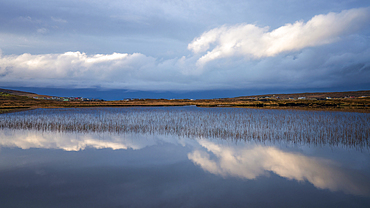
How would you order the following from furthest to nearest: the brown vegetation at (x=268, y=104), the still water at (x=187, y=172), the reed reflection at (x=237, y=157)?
the brown vegetation at (x=268, y=104) → the reed reflection at (x=237, y=157) → the still water at (x=187, y=172)

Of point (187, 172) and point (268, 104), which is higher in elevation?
point (268, 104)

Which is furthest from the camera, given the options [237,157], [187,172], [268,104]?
[268,104]

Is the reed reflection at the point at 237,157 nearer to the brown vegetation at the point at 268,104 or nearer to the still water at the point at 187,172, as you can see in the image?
the still water at the point at 187,172

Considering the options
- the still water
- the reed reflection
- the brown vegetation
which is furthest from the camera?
the brown vegetation

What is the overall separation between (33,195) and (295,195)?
7.70m

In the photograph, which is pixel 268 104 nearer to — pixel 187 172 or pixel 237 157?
pixel 237 157

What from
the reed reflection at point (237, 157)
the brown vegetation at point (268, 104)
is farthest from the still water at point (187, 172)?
the brown vegetation at point (268, 104)

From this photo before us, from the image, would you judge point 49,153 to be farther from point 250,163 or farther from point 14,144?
point 250,163

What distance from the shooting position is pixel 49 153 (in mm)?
11281

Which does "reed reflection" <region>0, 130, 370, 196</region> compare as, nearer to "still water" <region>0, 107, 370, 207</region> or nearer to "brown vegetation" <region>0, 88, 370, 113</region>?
"still water" <region>0, 107, 370, 207</region>

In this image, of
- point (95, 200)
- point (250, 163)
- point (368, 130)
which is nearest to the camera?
point (95, 200)

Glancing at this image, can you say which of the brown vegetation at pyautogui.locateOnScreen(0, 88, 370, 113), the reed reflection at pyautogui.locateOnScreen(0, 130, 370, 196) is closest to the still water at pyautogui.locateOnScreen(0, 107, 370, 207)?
the reed reflection at pyautogui.locateOnScreen(0, 130, 370, 196)

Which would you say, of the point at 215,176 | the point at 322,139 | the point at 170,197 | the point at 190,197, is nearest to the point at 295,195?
the point at 215,176

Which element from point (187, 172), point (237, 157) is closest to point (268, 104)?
point (237, 157)
